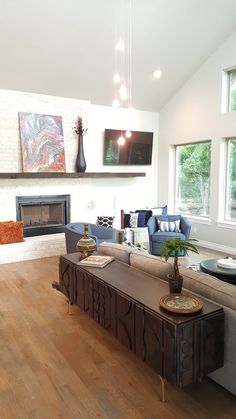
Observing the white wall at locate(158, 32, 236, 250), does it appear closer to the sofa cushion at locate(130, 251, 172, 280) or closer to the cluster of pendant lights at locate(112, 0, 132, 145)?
the cluster of pendant lights at locate(112, 0, 132, 145)

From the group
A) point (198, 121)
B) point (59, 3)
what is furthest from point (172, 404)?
point (198, 121)

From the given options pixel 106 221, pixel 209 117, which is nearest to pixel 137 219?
pixel 106 221

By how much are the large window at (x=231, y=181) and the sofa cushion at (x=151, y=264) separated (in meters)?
3.79

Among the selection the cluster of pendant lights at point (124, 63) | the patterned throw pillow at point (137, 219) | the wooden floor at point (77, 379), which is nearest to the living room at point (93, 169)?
the wooden floor at point (77, 379)

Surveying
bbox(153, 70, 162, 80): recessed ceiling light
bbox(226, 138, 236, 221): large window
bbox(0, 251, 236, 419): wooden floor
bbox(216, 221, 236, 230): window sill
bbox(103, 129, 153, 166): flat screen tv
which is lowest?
bbox(0, 251, 236, 419): wooden floor

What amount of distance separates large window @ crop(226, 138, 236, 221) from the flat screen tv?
6.54 feet

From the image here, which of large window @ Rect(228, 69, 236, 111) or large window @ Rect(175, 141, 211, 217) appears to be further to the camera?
large window @ Rect(175, 141, 211, 217)

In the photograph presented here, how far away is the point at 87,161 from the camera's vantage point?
695 centimetres

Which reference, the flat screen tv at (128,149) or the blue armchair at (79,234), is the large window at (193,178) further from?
the blue armchair at (79,234)

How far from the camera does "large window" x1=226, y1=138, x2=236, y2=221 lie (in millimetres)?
6312

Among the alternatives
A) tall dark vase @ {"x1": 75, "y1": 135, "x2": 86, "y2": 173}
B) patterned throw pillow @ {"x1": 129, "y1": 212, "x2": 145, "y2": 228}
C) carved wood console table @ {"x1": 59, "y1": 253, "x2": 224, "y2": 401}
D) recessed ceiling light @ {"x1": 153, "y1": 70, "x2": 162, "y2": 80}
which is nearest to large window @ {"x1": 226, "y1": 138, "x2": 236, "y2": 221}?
patterned throw pillow @ {"x1": 129, "y1": 212, "x2": 145, "y2": 228}

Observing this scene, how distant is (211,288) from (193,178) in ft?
16.8

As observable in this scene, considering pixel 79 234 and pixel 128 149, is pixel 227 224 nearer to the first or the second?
pixel 128 149

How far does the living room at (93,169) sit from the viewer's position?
2.38 m
